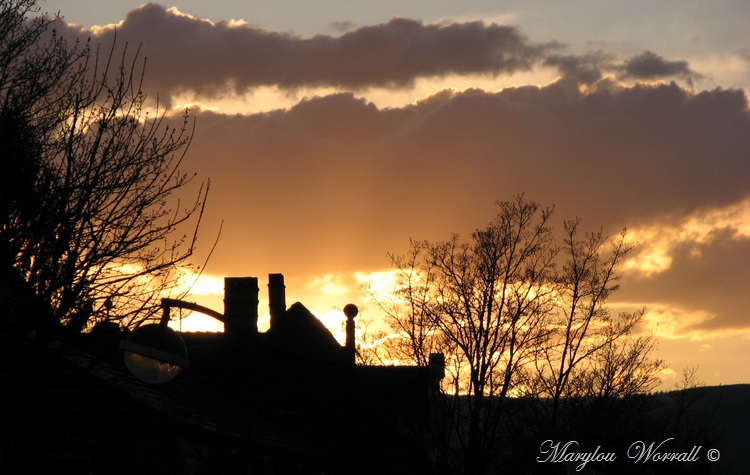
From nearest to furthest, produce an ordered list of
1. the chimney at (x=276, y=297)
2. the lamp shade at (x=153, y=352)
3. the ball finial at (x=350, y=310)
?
1. the lamp shade at (x=153, y=352)
2. the ball finial at (x=350, y=310)
3. the chimney at (x=276, y=297)

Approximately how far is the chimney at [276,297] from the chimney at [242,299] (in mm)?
2598

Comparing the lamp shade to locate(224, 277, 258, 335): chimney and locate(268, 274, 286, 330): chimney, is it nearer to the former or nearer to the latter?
locate(224, 277, 258, 335): chimney

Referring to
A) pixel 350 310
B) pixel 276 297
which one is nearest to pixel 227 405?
pixel 350 310

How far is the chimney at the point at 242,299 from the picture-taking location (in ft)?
102

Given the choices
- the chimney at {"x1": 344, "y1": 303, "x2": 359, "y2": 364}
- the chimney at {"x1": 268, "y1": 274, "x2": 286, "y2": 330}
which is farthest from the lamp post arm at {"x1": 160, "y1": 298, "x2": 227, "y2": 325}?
the chimney at {"x1": 268, "y1": 274, "x2": 286, "y2": 330}

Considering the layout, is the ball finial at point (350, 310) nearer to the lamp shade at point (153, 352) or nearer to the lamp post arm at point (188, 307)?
the lamp post arm at point (188, 307)

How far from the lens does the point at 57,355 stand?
33.9 ft

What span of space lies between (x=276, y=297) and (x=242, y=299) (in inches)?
132

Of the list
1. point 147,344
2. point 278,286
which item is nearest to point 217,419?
point 147,344

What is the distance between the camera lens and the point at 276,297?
113 ft

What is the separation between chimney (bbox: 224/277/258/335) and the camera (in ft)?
102

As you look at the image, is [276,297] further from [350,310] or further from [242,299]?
[350,310]

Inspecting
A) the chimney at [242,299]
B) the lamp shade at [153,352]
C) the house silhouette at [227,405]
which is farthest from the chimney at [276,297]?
the lamp shade at [153,352]

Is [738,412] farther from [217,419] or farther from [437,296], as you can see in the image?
[217,419]
